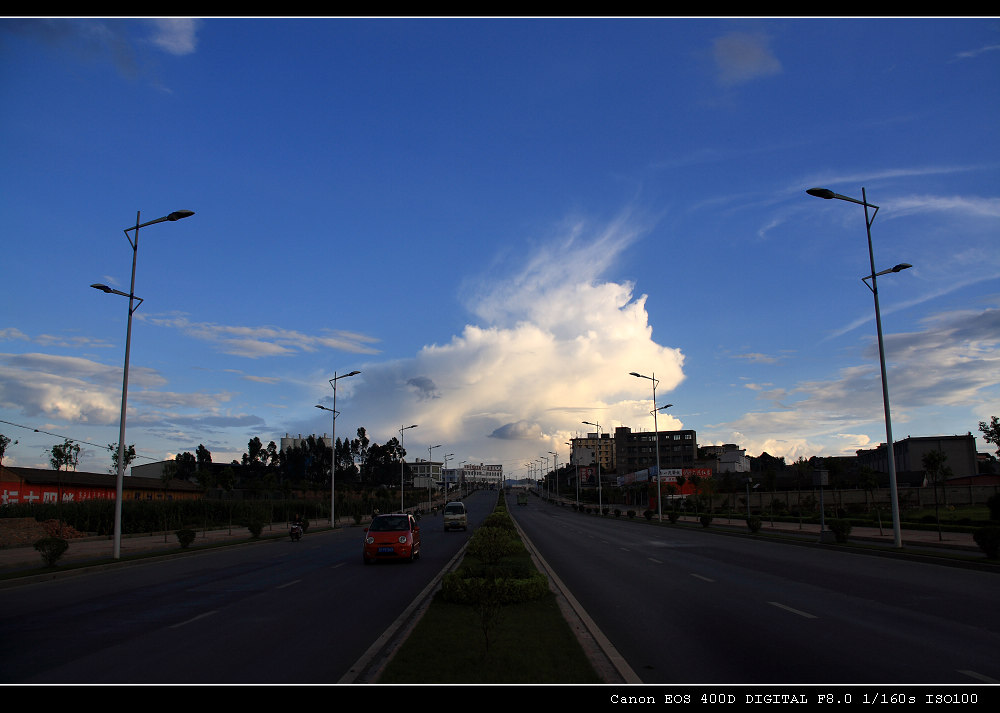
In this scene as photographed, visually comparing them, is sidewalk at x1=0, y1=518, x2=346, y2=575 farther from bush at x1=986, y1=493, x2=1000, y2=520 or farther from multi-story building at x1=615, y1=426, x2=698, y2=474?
multi-story building at x1=615, y1=426, x2=698, y2=474

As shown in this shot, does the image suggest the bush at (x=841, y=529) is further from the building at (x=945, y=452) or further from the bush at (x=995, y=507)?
the building at (x=945, y=452)

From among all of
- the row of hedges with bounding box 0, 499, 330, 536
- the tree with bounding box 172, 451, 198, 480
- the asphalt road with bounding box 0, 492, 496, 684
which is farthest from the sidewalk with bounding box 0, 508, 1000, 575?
the tree with bounding box 172, 451, 198, 480

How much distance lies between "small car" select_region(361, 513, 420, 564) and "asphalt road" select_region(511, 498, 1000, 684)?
5218 mm

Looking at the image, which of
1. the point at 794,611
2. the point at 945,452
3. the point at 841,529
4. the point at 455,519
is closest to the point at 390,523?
the point at 794,611

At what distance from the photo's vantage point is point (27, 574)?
67.8 feet

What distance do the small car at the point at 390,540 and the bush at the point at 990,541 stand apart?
59.4 feet

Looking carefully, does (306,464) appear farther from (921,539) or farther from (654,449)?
(921,539)

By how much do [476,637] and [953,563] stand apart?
18.3m

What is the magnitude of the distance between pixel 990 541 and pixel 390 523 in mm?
19052

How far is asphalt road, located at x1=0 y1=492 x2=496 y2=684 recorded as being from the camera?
26.9 feet

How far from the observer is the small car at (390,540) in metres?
23.5

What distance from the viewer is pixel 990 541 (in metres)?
20.2

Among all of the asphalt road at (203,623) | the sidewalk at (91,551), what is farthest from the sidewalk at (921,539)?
the sidewalk at (91,551)

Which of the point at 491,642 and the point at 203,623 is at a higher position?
the point at 491,642
